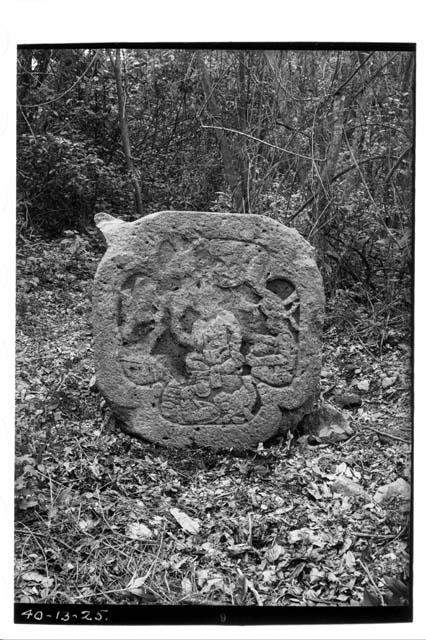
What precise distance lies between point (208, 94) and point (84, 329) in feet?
7.44

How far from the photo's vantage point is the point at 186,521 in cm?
373

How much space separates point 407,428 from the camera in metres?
4.08

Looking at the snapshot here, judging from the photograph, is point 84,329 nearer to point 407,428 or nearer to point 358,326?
point 358,326

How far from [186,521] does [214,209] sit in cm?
294

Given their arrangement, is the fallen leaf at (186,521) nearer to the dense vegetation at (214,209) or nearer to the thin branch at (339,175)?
the dense vegetation at (214,209)

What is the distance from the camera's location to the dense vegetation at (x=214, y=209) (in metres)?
3.56

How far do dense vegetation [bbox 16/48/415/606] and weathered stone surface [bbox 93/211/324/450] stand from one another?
0.26 meters

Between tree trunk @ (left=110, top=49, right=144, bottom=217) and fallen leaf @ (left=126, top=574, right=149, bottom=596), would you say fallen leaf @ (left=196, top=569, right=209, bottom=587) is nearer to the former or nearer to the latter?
fallen leaf @ (left=126, top=574, right=149, bottom=596)

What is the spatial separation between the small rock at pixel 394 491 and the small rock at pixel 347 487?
9cm

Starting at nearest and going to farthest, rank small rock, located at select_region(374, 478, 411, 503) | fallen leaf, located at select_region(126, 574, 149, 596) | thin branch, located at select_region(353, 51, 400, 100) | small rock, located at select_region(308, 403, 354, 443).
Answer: fallen leaf, located at select_region(126, 574, 149, 596)
small rock, located at select_region(374, 478, 411, 503)
small rock, located at select_region(308, 403, 354, 443)
thin branch, located at select_region(353, 51, 400, 100)

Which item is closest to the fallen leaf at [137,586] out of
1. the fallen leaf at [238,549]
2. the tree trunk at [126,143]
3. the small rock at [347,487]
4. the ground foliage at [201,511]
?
the ground foliage at [201,511]

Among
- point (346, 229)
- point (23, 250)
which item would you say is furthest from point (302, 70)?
point (23, 250)

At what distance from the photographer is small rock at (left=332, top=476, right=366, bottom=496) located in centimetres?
392

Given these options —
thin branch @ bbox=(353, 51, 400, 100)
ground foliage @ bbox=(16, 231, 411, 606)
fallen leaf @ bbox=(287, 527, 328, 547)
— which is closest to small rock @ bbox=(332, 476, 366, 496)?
ground foliage @ bbox=(16, 231, 411, 606)
